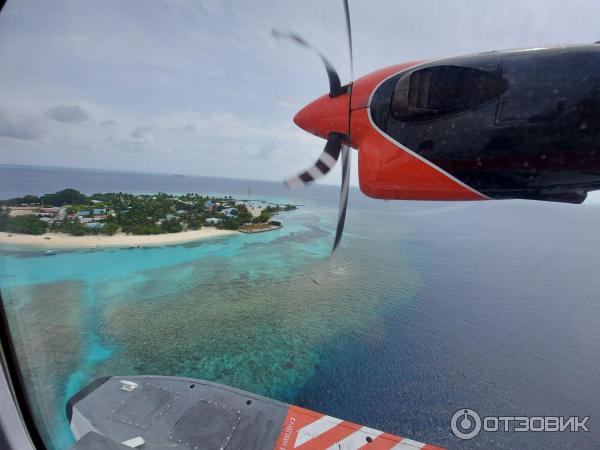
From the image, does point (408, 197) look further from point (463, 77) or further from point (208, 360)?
point (208, 360)

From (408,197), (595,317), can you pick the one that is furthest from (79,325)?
(595,317)

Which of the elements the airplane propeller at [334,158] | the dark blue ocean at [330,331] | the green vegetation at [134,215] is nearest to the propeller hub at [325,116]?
the airplane propeller at [334,158]

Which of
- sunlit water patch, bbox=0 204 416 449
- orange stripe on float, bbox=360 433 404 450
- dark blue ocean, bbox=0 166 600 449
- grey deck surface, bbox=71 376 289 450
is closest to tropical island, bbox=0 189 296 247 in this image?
sunlit water patch, bbox=0 204 416 449

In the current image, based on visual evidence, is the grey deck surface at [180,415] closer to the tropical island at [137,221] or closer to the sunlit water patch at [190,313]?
the sunlit water patch at [190,313]

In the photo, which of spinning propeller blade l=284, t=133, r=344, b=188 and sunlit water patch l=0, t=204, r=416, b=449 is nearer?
spinning propeller blade l=284, t=133, r=344, b=188

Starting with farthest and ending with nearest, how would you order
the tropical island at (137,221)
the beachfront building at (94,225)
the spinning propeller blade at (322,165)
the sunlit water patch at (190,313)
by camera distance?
the beachfront building at (94,225) < the tropical island at (137,221) < the sunlit water patch at (190,313) < the spinning propeller blade at (322,165)

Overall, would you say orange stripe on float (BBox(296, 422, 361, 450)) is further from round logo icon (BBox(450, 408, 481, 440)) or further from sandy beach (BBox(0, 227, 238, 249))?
sandy beach (BBox(0, 227, 238, 249))
